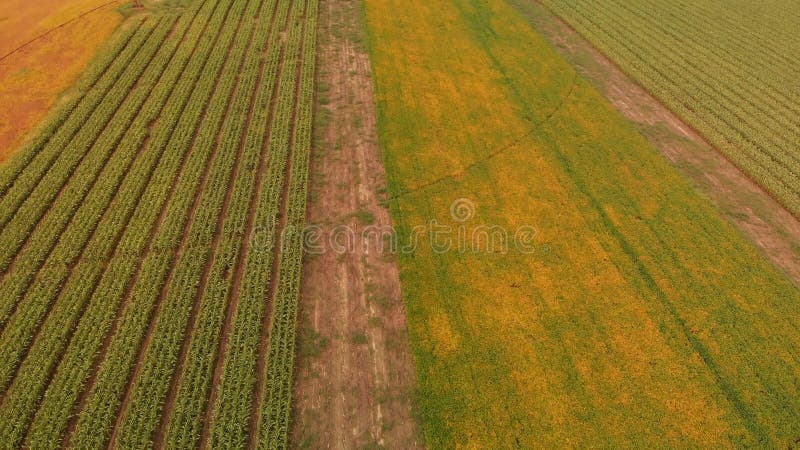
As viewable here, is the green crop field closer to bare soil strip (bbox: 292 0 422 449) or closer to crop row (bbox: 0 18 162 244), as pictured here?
crop row (bbox: 0 18 162 244)

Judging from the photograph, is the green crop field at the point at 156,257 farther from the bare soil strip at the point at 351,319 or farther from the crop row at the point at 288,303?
the bare soil strip at the point at 351,319

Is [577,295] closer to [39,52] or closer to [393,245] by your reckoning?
[393,245]

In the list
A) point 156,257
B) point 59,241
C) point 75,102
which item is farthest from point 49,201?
point 75,102

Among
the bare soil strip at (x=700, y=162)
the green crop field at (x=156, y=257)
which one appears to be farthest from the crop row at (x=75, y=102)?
the bare soil strip at (x=700, y=162)

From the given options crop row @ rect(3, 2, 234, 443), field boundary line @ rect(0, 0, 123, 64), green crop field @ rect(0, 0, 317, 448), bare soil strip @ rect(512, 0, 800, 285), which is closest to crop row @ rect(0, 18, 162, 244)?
green crop field @ rect(0, 0, 317, 448)

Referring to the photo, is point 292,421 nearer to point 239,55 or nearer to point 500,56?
point 239,55

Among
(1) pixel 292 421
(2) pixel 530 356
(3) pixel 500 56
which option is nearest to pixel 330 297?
(1) pixel 292 421
